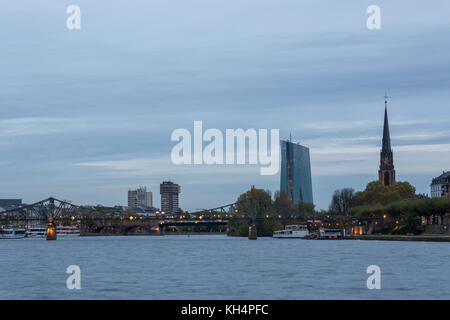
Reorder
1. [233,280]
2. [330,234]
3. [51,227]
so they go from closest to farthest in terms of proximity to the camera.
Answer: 1. [233,280]
2. [330,234]
3. [51,227]

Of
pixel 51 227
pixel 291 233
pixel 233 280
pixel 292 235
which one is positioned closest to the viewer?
pixel 233 280

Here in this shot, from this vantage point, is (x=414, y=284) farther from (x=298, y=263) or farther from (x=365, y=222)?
(x=365, y=222)

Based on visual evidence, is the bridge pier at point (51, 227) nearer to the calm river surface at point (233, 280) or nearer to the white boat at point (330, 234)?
the white boat at point (330, 234)

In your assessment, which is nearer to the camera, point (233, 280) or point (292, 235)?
point (233, 280)

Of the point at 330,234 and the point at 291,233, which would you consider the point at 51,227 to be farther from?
the point at 330,234

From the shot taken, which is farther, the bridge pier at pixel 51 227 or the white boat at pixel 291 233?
the bridge pier at pixel 51 227

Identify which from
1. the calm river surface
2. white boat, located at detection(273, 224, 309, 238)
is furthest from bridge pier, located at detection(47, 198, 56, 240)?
the calm river surface

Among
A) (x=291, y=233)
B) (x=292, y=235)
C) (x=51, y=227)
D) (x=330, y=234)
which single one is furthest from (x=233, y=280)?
(x=51, y=227)

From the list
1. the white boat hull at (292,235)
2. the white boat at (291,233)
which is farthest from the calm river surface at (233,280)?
the white boat at (291,233)

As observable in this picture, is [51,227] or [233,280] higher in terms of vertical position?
[51,227]

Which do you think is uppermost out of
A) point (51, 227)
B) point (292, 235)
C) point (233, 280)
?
point (51, 227)

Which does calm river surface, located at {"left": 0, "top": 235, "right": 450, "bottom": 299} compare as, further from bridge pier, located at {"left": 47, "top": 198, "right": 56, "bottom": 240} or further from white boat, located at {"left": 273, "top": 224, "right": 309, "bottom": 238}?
bridge pier, located at {"left": 47, "top": 198, "right": 56, "bottom": 240}

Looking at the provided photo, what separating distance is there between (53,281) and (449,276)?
91.0ft
